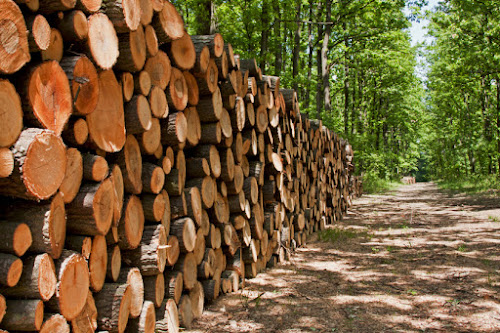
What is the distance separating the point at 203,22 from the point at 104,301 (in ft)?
28.4

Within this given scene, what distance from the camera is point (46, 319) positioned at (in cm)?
196

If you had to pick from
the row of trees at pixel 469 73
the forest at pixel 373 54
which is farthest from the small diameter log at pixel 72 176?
the row of trees at pixel 469 73

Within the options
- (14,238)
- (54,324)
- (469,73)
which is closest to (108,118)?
(14,238)

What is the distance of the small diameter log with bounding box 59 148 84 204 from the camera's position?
2.11m

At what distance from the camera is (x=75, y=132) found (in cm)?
221

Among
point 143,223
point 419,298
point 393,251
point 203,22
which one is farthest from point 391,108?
point 143,223

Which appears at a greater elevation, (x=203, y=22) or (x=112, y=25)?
(x=203, y=22)

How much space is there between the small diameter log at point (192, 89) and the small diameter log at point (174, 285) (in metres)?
1.42

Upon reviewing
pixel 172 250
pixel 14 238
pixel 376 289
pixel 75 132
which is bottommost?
pixel 376 289

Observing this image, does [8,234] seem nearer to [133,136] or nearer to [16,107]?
[16,107]

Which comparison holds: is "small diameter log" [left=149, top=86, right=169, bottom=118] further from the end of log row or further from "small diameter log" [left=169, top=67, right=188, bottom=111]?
the end of log row

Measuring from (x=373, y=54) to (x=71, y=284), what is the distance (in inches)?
714

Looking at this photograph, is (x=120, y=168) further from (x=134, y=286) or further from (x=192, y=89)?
(x=192, y=89)

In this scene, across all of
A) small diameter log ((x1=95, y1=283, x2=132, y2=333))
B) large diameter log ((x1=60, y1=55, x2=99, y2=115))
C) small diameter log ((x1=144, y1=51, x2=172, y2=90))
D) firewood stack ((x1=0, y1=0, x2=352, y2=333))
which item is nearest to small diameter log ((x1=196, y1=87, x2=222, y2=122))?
firewood stack ((x1=0, y1=0, x2=352, y2=333))
